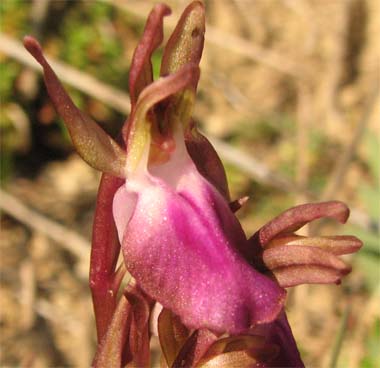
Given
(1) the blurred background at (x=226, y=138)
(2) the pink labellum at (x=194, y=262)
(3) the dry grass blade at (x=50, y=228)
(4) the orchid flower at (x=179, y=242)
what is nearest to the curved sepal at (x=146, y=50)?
(4) the orchid flower at (x=179, y=242)

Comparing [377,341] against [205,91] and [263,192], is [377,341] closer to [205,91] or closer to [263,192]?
[263,192]

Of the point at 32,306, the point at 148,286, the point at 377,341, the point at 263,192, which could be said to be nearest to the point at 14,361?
the point at 32,306

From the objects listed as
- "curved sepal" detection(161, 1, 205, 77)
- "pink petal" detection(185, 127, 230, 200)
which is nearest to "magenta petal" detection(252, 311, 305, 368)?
"pink petal" detection(185, 127, 230, 200)

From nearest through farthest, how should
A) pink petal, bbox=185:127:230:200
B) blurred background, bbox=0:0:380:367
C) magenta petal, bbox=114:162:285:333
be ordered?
magenta petal, bbox=114:162:285:333 → pink petal, bbox=185:127:230:200 → blurred background, bbox=0:0:380:367

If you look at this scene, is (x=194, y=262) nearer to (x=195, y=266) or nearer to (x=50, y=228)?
(x=195, y=266)

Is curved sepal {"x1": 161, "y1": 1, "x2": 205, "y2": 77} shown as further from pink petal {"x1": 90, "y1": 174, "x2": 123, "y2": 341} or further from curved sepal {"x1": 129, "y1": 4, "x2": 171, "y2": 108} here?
pink petal {"x1": 90, "y1": 174, "x2": 123, "y2": 341}

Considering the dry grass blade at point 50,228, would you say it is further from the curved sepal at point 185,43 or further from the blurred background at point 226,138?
the curved sepal at point 185,43
